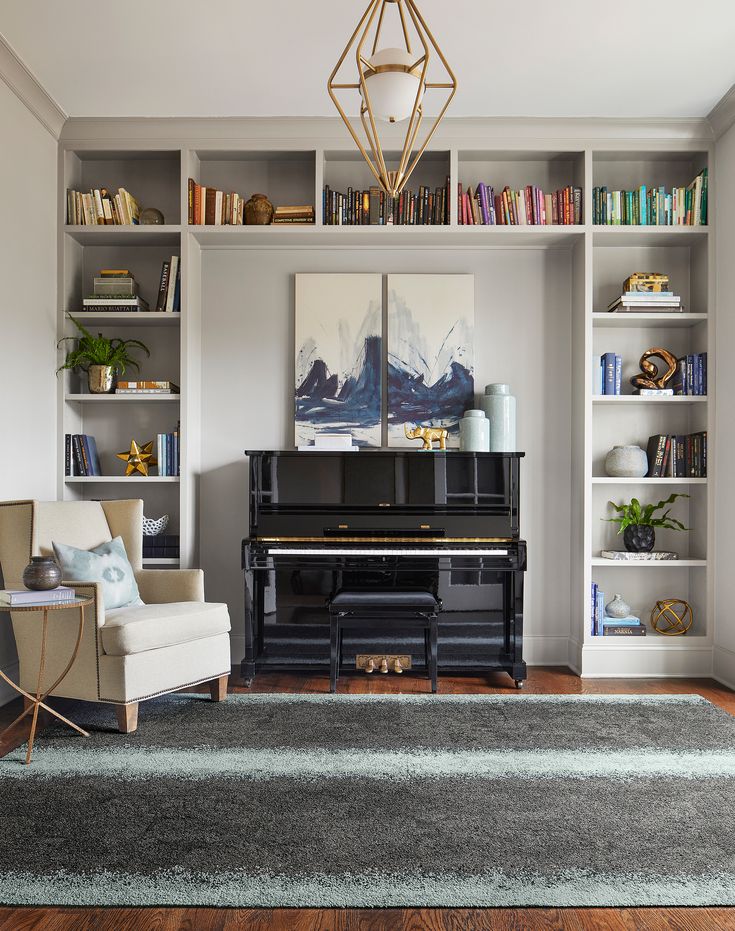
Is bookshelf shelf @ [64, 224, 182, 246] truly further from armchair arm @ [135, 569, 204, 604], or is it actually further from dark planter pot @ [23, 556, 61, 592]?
dark planter pot @ [23, 556, 61, 592]

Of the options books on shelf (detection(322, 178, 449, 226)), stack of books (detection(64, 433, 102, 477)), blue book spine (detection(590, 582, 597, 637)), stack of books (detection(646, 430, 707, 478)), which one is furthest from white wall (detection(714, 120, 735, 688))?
stack of books (detection(64, 433, 102, 477))

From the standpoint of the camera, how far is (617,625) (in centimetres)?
418

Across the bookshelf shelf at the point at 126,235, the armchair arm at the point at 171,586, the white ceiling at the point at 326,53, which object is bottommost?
the armchair arm at the point at 171,586

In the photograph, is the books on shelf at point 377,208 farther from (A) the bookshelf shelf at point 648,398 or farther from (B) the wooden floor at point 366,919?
(B) the wooden floor at point 366,919

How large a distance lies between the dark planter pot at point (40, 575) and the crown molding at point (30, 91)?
2.27 m

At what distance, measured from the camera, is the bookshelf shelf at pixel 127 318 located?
4.20 meters

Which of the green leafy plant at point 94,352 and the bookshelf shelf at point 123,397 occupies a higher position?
the green leafy plant at point 94,352

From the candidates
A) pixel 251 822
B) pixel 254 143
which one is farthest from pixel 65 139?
pixel 251 822

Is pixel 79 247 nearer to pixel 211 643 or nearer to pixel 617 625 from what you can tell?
pixel 211 643

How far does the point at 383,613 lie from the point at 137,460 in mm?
1619

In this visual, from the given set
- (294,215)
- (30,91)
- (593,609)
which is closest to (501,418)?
(593,609)

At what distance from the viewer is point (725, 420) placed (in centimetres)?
404

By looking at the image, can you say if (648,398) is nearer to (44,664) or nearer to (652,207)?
(652,207)

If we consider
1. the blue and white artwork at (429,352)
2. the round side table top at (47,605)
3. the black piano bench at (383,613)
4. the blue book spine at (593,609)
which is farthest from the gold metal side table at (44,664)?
the blue book spine at (593,609)
